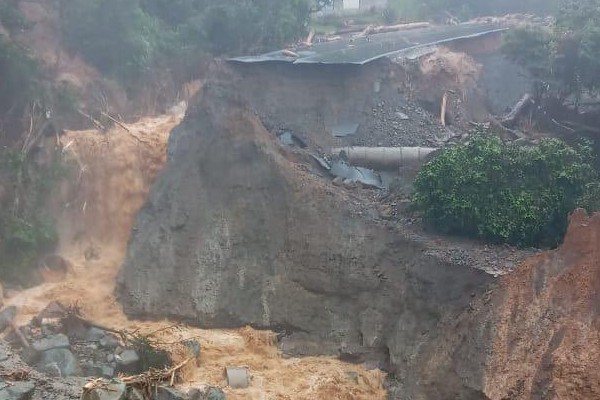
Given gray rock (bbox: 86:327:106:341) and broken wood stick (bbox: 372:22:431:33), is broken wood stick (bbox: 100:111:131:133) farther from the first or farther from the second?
broken wood stick (bbox: 372:22:431:33)

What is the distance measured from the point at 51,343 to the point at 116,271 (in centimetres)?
404

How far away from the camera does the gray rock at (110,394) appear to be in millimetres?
12109

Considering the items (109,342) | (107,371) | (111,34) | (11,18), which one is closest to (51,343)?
(109,342)

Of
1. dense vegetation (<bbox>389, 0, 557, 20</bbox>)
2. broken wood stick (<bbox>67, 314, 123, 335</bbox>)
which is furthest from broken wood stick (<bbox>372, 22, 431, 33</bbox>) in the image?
broken wood stick (<bbox>67, 314, 123, 335</bbox>)

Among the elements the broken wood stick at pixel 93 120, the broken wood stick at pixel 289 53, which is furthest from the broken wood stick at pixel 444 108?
the broken wood stick at pixel 93 120

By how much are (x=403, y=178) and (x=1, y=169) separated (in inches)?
462

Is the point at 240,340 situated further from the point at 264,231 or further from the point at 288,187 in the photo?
the point at 288,187

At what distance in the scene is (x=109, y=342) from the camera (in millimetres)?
17438

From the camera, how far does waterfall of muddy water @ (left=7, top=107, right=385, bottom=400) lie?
16266 millimetres

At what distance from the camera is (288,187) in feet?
63.9

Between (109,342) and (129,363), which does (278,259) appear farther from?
(109,342)

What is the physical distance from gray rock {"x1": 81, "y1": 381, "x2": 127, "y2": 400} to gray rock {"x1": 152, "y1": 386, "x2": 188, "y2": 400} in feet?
4.22

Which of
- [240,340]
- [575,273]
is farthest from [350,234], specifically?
[575,273]

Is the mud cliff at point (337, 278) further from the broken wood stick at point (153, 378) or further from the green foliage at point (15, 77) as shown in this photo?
the green foliage at point (15, 77)
